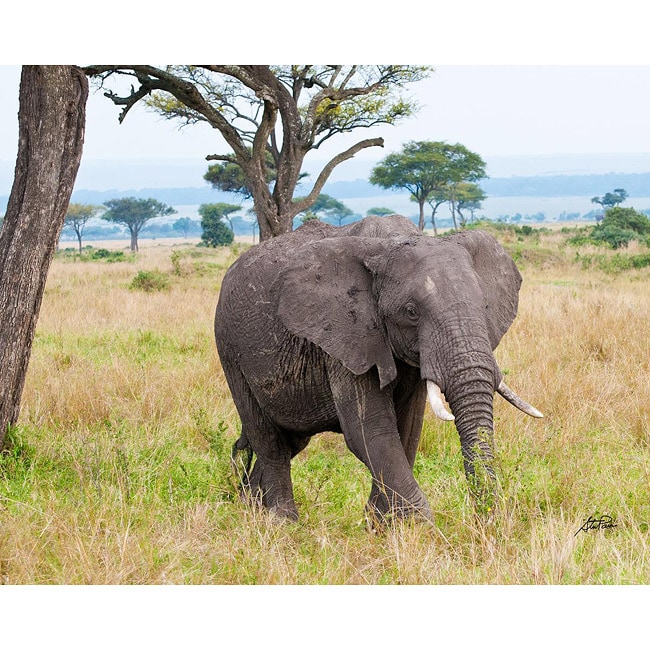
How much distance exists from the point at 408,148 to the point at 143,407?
36.1 meters

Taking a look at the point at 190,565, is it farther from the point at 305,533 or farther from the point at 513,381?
the point at 513,381

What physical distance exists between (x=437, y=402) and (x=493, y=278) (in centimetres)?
84

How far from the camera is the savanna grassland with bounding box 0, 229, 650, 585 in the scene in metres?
3.86

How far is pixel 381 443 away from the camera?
4.21 meters

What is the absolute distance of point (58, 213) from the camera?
5922 millimetres

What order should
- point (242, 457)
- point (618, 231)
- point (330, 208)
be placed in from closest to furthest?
point (242, 457) < point (618, 231) < point (330, 208)

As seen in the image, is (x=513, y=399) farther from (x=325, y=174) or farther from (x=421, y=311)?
(x=325, y=174)

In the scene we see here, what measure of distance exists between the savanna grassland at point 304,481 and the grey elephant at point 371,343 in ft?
0.98

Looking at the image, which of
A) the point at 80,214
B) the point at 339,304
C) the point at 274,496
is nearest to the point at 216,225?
the point at 80,214

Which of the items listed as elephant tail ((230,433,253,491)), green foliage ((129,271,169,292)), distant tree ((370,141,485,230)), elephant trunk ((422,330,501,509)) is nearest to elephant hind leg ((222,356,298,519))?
elephant tail ((230,433,253,491))

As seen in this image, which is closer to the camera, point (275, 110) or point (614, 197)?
point (275, 110)

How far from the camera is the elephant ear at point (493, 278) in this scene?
4113mm

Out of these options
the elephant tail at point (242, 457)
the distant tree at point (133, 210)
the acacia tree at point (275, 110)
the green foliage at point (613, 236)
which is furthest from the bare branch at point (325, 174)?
the distant tree at point (133, 210)

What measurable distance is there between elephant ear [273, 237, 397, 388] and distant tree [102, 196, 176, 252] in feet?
175
